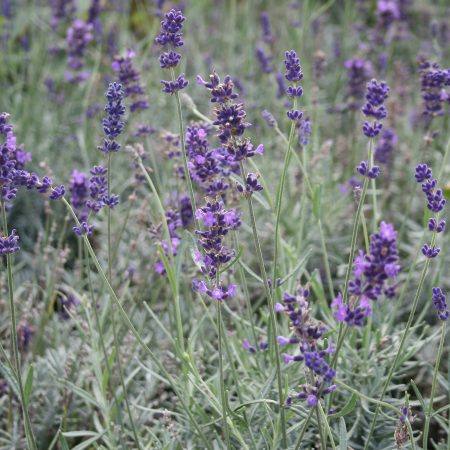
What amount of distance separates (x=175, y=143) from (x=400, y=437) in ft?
4.90

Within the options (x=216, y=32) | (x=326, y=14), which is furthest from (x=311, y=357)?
(x=326, y=14)

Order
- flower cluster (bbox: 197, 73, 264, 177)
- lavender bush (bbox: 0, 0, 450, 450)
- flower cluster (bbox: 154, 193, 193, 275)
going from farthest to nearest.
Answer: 1. flower cluster (bbox: 154, 193, 193, 275)
2. lavender bush (bbox: 0, 0, 450, 450)
3. flower cluster (bbox: 197, 73, 264, 177)

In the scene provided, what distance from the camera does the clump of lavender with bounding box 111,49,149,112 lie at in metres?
3.03

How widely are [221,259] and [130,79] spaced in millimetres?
1415

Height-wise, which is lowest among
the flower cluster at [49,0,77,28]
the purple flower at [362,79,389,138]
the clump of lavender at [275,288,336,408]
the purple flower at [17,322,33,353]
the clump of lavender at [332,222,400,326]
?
the purple flower at [17,322,33,353]

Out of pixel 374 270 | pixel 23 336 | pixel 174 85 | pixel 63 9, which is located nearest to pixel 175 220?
pixel 174 85

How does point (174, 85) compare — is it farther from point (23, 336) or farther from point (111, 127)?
point (23, 336)

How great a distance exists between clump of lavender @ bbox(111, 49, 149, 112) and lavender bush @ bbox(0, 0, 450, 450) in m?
0.01

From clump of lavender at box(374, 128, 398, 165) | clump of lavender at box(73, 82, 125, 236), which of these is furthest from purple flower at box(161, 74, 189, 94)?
clump of lavender at box(374, 128, 398, 165)

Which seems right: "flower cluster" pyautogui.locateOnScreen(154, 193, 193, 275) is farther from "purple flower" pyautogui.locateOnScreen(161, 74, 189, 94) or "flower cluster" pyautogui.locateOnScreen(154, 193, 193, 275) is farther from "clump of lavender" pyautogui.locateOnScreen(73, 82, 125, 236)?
"purple flower" pyautogui.locateOnScreen(161, 74, 189, 94)

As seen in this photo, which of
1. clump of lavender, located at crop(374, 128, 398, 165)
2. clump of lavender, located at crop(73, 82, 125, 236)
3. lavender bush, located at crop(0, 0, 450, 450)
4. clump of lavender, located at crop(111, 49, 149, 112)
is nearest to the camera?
lavender bush, located at crop(0, 0, 450, 450)

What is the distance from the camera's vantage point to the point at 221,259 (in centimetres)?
191

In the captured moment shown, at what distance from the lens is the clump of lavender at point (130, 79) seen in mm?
3031

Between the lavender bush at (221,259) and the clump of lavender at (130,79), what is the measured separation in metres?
0.01
